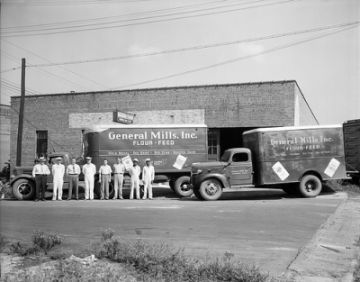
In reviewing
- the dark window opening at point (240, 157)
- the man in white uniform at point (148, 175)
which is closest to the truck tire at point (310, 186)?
the dark window opening at point (240, 157)

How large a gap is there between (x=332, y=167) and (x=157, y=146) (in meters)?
7.23

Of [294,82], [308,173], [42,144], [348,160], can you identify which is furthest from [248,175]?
[42,144]

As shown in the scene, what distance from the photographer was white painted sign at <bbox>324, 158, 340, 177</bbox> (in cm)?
1623

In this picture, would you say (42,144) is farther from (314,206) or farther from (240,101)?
(314,206)

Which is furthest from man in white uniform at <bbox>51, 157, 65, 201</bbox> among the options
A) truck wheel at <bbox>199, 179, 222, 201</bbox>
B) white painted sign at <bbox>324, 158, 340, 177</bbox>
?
white painted sign at <bbox>324, 158, 340, 177</bbox>

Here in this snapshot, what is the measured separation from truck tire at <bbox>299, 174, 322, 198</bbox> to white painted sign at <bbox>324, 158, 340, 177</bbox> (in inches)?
19.1

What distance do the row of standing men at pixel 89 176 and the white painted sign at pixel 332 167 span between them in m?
6.82

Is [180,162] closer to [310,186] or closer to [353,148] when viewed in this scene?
[310,186]

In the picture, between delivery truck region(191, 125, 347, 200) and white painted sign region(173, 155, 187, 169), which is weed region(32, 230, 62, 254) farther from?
white painted sign region(173, 155, 187, 169)

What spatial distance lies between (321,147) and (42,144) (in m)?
19.8

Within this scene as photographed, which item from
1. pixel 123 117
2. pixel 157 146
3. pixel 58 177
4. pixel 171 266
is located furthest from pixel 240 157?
pixel 171 266

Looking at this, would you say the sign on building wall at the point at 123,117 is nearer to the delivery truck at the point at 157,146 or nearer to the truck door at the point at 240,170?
the delivery truck at the point at 157,146

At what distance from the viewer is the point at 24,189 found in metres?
17.3

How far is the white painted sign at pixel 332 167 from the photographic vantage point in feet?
53.3
